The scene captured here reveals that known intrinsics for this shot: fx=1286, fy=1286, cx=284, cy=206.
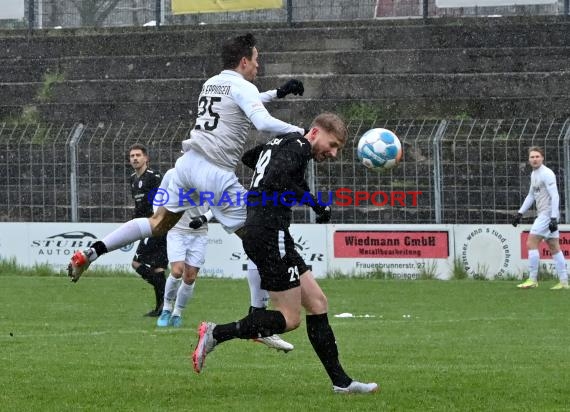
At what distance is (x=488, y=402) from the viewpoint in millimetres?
8055

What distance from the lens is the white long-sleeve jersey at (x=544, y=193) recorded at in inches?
800

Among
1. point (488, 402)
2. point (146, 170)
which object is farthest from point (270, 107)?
point (488, 402)

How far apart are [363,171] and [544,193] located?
394 centimetres

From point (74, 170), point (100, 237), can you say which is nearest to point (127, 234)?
point (100, 237)

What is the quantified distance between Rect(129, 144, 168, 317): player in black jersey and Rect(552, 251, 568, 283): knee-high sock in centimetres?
696

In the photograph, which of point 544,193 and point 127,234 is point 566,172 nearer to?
point 544,193

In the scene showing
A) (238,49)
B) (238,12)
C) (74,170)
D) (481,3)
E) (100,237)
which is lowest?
(100,237)

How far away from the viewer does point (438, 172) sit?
2245cm

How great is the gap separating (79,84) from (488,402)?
21.6 metres

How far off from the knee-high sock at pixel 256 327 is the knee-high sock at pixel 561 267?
12526 millimetres

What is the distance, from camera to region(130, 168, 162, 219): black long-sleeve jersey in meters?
16.0

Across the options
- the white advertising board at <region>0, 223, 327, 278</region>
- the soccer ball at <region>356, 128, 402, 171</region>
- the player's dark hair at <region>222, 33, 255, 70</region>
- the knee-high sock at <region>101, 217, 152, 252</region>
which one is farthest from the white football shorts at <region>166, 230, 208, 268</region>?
the white advertising board at <region>0, 223, 327, 278</region>

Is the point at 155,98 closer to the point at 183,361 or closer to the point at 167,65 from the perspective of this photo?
the point at 167,65

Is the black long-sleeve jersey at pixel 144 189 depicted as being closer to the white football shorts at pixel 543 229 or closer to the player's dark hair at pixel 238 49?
the player's dark hair at pixel 238 49
